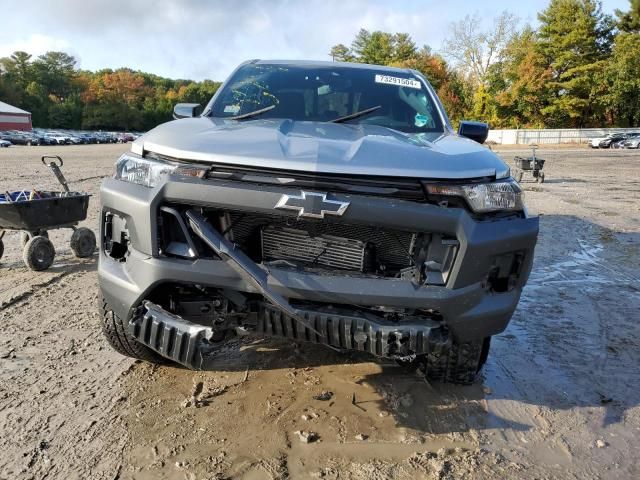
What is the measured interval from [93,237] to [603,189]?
13205mm

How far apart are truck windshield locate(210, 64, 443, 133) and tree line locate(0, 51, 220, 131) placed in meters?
101

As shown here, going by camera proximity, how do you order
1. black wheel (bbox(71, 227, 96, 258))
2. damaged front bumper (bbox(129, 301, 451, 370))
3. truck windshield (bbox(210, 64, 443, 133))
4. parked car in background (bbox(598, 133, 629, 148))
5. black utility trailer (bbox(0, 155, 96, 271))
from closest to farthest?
damaged front bumper (bbox(129, 301, 451, 370))
truck windshield (bbox(210, 64, 443, 133))
black utility trailer (bbox(0, 155, 96, 271))
black wheel (bbox(71, 227, 96, 258))
parked car in background (bbox(598, 133, 629, 148))

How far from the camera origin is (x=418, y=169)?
2703 mm

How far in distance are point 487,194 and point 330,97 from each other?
1875 millimetres

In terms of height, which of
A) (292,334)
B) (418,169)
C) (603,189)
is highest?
(418,169)

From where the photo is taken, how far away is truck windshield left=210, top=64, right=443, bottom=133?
4066mm

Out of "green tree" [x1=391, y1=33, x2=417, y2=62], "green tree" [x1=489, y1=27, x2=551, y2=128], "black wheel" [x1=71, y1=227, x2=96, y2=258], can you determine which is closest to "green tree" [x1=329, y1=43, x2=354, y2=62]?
"green tree" [x1=391, y1=33, x2=417, y2=62]

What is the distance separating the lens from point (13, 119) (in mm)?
84688

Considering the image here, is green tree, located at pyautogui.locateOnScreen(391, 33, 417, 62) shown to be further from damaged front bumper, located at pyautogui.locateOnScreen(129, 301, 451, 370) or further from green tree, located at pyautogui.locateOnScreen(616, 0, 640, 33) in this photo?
damaged front bumper, located at pyautogui.locateOnScreen(129, 301, 451, 370)

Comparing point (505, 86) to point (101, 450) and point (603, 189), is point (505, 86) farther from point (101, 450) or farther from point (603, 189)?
point (101, 450)

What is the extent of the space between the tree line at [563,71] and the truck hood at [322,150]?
55.6m

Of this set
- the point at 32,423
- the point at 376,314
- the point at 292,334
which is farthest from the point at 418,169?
the point at 32,423

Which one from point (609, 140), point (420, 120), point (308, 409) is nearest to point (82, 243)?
point (420, 120)

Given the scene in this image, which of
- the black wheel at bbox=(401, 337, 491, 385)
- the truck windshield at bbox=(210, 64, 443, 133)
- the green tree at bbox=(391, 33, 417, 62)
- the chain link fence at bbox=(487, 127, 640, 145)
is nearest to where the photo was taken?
the black wheel at bbox=(401, 337, 491, 385)
